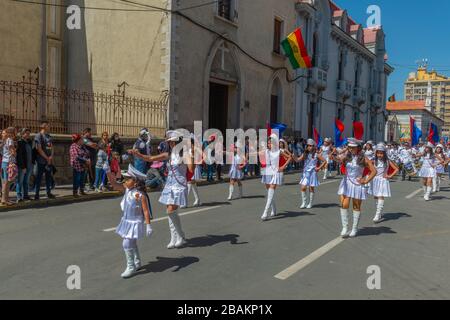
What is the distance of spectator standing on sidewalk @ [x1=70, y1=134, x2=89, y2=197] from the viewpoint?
36.6ft

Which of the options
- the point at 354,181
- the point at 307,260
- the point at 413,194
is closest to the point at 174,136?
the point at 307,260

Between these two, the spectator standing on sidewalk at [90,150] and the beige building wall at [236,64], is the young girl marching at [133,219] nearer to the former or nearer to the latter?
the spectator standing on sidewalk at [90,150]

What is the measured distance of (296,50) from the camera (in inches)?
892

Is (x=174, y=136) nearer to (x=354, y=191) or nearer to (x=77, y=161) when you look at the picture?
(x=354, y=191)

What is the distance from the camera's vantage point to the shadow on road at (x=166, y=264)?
18.4 ft

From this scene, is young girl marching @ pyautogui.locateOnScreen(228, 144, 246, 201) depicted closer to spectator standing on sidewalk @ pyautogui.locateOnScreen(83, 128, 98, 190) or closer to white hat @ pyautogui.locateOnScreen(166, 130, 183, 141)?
spectator standing on sidewalk @ pyautogui.locateOnScreen(83, 128, 98, 190)

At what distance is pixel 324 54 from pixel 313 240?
26223 mm

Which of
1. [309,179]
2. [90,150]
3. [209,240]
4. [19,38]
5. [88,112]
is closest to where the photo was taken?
[209,240]

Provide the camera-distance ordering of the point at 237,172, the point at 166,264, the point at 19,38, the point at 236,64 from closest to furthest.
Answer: the point at 166,264 < the point at 237,172 < the point at 19,38 < the point at 236,64

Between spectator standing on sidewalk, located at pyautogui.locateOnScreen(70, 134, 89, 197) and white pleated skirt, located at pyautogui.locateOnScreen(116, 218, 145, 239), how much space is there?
244 inches

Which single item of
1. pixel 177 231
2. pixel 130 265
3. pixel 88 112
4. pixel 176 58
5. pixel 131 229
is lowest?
pixel 130 265

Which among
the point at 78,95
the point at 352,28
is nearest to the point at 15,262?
the point at 78,95

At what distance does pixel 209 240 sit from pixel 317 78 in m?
24.9

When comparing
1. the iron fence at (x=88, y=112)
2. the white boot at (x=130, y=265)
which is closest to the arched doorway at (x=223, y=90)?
the iron fence at (x=88, y=112)
